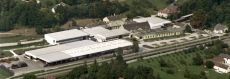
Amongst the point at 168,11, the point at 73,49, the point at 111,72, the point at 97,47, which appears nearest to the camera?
the point at 111,72

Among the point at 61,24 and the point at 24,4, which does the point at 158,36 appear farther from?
the point at 24,4

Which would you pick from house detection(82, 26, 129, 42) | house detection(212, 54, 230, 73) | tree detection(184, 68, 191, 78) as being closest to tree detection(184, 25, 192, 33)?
house detection(82, 26, 129, 42)

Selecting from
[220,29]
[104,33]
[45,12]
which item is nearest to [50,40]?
[104,33]

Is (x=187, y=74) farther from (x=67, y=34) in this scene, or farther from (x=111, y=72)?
(x=67, y=34)

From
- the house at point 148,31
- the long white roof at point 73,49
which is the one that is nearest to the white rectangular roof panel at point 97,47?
the long white roof at point 73,49

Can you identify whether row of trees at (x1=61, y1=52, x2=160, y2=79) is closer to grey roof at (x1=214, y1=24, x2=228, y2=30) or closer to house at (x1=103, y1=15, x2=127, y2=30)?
house at (x1=103, y1=15, x2=127, y2=30)

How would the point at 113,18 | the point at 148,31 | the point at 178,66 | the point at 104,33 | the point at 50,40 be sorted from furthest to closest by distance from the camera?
the point at 113,18 < the point at 148,31 < the point at 104,33 < the point at 50,40 < the point at 178,66

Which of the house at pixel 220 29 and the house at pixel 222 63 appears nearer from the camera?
the house at pixel 222 63

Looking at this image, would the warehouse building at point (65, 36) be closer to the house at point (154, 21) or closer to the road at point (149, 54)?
the road at point (149, 54)
